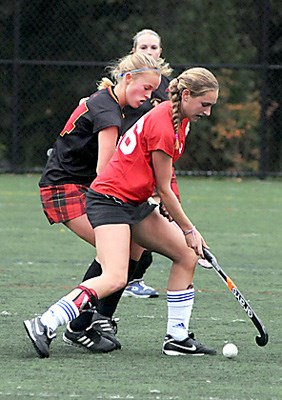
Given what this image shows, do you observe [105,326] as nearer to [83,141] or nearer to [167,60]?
[83,141]

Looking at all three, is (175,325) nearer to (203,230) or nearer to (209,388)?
(209,388)

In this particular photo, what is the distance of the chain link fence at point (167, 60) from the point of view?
17422 mm

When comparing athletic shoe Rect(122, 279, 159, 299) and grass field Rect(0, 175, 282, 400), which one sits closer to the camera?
grass field Rect(0, 175, 282, 400)

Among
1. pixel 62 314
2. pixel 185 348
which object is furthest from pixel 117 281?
pixel 185 348

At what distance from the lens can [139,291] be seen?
787 cm

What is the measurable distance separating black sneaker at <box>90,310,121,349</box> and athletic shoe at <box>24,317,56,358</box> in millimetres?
478

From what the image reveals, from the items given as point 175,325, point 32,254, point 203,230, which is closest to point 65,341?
point 175,325

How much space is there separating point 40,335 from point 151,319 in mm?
1431

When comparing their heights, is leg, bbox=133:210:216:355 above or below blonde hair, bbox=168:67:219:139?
below

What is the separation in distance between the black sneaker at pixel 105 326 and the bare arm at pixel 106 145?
2.64 ft

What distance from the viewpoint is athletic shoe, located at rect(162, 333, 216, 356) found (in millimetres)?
Result: 5906

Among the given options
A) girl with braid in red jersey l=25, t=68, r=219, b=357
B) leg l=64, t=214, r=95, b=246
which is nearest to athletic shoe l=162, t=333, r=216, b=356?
girl with braid in red jersey l=25, t=68, r=219, b=357

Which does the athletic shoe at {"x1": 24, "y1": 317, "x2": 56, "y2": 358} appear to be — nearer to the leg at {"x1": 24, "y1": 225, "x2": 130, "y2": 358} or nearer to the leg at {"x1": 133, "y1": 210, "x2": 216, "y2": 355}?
the leg at {"x1": 24, "y1": 225, "x2": 130, "y2": 358}

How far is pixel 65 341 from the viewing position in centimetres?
618
